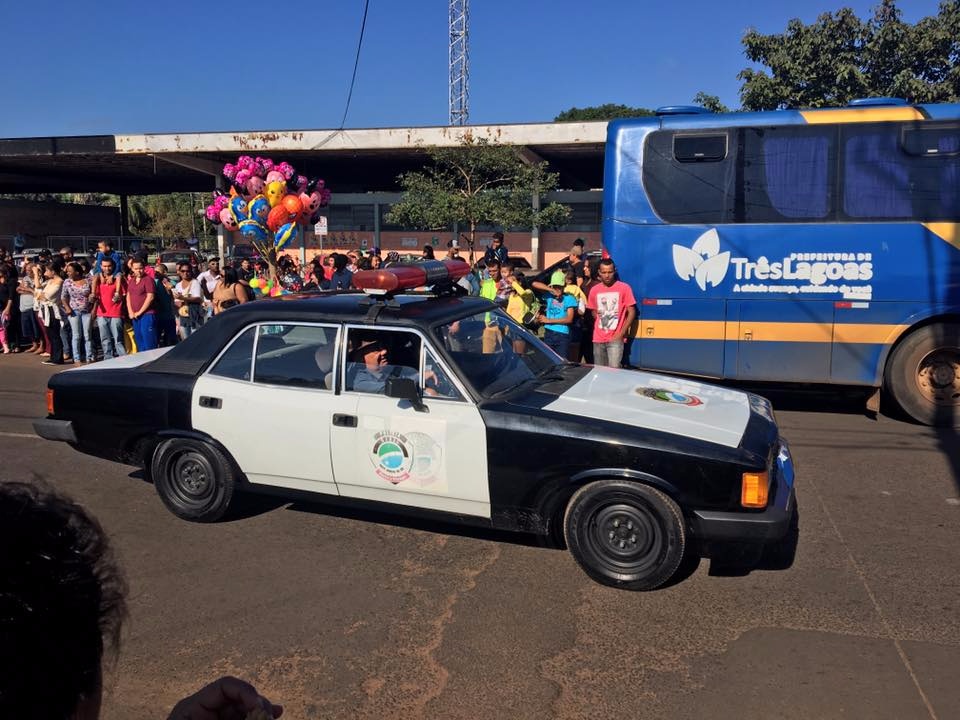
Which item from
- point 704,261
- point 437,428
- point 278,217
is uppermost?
point 278,217

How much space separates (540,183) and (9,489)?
27.2 meters

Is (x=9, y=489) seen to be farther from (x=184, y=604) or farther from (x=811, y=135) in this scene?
(x=811, y=135)

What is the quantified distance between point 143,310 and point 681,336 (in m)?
7.76

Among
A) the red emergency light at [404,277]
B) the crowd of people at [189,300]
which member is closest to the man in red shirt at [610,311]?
the crowd of people at [189,300]

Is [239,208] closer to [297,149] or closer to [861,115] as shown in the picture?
[861,115]

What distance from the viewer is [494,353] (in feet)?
16.5

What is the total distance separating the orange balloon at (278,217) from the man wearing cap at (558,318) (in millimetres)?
8551

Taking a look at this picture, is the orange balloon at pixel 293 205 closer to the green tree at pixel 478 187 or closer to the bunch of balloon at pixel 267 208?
the bunch of balloon at pixel 267 208

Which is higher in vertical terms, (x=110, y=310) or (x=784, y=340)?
(x=110, y=310)

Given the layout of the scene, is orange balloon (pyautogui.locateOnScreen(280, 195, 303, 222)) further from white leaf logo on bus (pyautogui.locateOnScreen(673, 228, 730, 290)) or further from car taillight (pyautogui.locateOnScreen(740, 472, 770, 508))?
car taillight (pyautogui.locateOnScreen(740, 472, 770, 508))

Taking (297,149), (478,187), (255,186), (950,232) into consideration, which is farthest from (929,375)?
(297,149)

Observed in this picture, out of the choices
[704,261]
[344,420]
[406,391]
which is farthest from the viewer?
[704,261]

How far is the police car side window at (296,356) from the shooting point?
193 inches

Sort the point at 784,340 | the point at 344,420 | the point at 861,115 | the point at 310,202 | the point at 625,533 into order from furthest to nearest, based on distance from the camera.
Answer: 1. the point at 310,202
2. the point at 784,340
3. the point at 861,115
4. the point at 344,420
5. the point at 625,533
